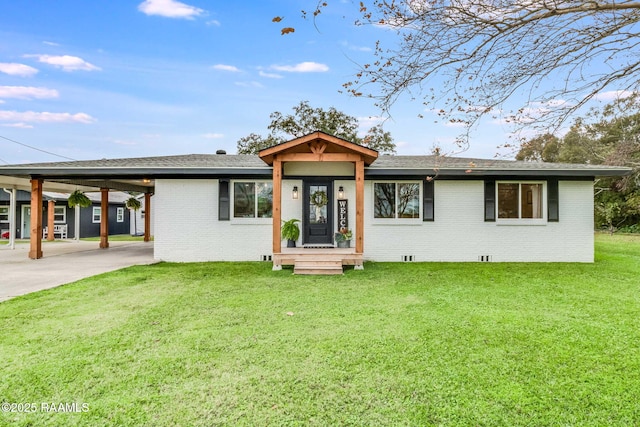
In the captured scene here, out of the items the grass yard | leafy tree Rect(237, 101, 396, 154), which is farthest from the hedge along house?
leafy tree Rect(237, 101, 396, 154)

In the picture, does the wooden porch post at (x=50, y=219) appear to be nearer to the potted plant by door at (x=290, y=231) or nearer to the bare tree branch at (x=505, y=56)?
the potted plant by door at (x=290, y=231)

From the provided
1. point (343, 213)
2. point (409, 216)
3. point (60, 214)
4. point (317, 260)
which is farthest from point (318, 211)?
point (60, 214)

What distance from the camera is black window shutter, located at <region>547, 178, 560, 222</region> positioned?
9.38 metres

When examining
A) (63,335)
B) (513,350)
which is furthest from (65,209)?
(513,350)

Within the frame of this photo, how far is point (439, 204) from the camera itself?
949cm

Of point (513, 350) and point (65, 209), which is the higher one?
point (65, 209)

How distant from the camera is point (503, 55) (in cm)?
359

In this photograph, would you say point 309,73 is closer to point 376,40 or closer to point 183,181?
point 183,181

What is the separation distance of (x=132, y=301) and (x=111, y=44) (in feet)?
39.4

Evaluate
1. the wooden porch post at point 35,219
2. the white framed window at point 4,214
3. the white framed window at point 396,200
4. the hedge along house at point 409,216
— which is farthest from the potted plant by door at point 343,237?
the white framed window at point 4,214

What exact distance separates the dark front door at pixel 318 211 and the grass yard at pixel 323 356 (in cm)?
389

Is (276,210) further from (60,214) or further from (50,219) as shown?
(60,214)

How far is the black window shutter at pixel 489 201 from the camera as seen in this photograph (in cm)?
944

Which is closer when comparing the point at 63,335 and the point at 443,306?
the point at 63,335
